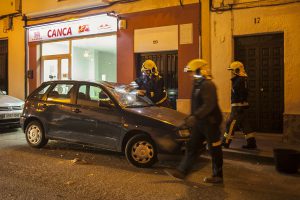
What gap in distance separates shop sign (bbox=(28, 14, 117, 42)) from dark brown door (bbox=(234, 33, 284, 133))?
4.77 meters

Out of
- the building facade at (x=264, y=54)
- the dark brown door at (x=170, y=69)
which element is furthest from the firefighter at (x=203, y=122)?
the dark brown door at (x=170, y=69)

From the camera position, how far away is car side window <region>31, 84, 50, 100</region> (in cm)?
840

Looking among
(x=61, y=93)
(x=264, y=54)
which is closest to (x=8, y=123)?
(x=61, y=93)

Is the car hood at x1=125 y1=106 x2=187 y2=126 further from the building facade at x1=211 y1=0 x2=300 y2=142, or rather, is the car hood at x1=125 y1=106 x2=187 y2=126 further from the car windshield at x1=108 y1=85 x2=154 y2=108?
the building facade at x1=211 y1=0 x2=300 y2=142

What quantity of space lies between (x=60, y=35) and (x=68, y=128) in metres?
7.05

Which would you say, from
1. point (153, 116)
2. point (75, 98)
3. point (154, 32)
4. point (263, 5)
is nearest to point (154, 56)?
point (154, 32)

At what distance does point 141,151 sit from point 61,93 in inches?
101

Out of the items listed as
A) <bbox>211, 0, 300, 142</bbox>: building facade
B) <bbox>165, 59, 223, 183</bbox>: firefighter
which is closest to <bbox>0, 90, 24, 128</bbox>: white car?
<bbox>211, 0, 300, 142</bbox>: building facade

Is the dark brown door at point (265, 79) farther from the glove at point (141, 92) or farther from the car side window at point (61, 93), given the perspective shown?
the car side window at point (61, 93)

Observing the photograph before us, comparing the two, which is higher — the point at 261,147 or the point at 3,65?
the point at 3,65

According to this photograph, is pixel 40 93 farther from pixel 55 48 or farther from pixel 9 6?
pixel 9 6

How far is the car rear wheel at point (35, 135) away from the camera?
27.2 ft

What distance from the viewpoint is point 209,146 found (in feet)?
18.5

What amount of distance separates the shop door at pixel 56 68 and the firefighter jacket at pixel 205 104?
384 inches
